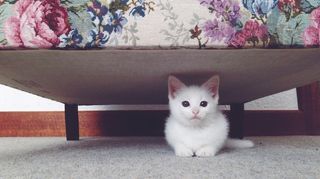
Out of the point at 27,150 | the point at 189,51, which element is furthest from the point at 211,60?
the point at 27,150

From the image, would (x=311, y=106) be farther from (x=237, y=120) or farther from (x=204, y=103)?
(x=204, y=103)

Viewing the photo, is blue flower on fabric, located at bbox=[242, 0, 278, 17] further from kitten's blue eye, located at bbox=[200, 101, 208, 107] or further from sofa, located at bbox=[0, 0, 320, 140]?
kitten's blue eye, located at bbox=[200, 101, 208, 107]

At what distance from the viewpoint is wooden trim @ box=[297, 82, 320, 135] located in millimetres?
1513

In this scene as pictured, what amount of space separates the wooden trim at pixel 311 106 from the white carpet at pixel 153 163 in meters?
0.46

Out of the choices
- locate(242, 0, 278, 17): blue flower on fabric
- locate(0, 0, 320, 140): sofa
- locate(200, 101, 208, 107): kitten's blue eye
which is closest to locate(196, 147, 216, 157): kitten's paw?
locate(200, 101, 208, 107): kitten's blue eye

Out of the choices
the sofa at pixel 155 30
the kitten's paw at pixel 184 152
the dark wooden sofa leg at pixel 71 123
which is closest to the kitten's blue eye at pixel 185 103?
the kitten's paw at pixel 184 152

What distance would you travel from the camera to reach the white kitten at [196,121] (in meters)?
0.95

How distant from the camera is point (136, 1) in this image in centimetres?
64

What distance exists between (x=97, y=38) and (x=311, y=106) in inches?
44.6

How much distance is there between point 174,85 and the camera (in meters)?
0.96

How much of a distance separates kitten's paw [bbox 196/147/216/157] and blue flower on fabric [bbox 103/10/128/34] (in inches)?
16.6

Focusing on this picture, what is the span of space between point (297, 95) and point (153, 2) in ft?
3.58

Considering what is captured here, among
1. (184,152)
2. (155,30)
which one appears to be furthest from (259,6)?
(184,152)

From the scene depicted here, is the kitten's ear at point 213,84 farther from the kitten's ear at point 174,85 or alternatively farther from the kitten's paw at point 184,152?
the kitten's paw at point 184,152
